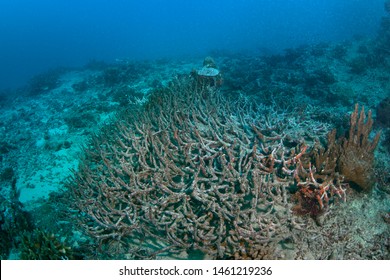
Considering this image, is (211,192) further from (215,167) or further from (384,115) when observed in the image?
(384,115)

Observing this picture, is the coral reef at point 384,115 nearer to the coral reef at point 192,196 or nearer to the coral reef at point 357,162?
the coral reef at point 357,162

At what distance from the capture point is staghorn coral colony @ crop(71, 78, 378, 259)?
3.82 metres

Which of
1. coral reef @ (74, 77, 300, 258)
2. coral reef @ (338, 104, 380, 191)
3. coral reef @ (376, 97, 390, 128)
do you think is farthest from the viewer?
coral reef @ (376, 97, 390, 128)

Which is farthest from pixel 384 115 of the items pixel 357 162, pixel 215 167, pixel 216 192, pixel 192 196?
pixel 192 196

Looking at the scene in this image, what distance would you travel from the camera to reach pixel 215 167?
183 inches

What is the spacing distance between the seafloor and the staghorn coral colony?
0.04 metres

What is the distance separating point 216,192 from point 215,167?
655mm

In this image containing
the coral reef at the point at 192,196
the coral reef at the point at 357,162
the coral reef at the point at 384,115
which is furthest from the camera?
the coral reef at the point at 384,115

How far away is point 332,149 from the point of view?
15.7 ft

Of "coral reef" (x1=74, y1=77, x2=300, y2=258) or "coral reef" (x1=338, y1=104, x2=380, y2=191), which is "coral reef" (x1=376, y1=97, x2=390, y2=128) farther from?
"coral reef" (x1=74, y1=77, x2=300, y2=258)

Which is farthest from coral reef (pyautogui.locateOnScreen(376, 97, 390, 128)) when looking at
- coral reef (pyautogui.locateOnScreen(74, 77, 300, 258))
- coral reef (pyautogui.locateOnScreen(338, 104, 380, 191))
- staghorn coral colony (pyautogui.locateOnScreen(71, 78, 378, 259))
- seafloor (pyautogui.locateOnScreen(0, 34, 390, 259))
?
coral reef (pyautogui.locateOnScreen(74, 77, 300, 258))

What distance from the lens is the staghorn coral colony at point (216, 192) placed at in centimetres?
382

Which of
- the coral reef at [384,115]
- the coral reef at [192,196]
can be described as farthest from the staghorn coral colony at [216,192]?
the coral reef at [384,115]

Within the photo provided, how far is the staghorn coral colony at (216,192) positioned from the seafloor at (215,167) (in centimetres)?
4
